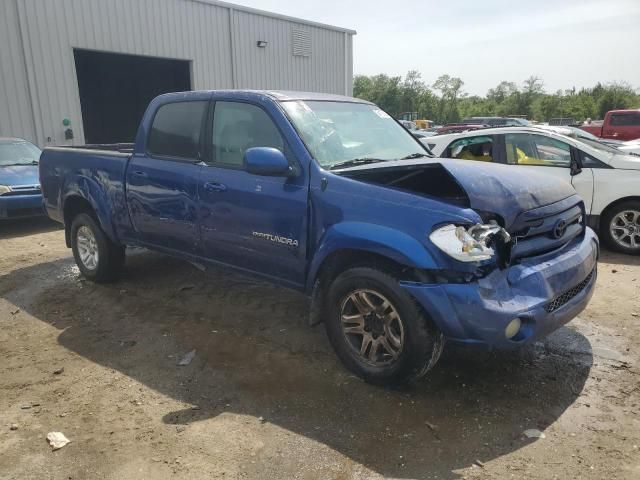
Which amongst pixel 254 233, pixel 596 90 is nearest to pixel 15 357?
pixel 254 233

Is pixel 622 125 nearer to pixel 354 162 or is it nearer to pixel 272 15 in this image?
pixel 272 15

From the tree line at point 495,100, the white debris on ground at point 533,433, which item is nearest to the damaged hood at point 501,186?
the white debris on ground at point 533,433

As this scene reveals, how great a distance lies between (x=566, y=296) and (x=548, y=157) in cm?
452

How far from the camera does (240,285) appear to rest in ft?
18.3

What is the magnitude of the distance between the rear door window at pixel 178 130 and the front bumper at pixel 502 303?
2.43 meters

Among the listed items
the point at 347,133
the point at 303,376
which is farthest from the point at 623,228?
the point at 303,376

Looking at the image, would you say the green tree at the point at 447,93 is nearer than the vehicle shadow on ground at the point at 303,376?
No

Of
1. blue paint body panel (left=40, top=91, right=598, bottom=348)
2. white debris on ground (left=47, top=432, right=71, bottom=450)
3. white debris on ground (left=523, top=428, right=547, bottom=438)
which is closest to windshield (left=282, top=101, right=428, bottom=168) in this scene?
blue paint body panel (left=40, top=91, right=598, bottom=348)

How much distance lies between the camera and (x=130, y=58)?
1642 cm

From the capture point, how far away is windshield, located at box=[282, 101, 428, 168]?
12.5 ft

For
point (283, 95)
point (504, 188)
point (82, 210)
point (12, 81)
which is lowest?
point (82, 210)

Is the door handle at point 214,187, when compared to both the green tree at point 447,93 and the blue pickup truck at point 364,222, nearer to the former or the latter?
the blue pickup truck at point 364,222

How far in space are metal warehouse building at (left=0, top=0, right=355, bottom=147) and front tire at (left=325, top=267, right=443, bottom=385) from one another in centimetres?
1208

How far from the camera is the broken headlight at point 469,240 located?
292 centimetres
